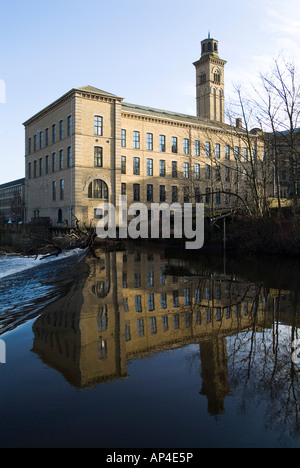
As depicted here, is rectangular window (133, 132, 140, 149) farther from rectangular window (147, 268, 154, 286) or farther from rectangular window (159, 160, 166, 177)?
rectangular window (147, 268, 154, 286)

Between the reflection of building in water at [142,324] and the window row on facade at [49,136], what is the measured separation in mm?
32071

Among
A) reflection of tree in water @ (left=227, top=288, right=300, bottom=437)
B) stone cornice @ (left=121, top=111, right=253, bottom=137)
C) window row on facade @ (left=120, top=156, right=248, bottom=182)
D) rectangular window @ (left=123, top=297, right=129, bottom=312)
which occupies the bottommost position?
reflection of tree in water @ (left=227, top=288, right=300, bottom=437)

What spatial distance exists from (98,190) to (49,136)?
436 inches

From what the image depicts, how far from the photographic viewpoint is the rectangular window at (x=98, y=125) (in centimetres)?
3947

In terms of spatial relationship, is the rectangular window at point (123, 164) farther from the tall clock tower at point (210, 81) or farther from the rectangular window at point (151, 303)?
the rectangular window at point (151, 303)

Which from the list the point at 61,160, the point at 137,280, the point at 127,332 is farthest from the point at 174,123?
the point at 127,332

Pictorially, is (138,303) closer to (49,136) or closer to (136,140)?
(136,140)

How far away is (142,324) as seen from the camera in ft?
23.0

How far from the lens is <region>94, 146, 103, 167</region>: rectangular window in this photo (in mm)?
39844

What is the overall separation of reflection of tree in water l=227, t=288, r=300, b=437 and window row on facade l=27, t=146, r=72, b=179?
36476 millimetres

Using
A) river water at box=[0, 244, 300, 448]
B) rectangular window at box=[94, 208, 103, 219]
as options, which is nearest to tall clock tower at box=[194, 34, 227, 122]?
rectangular window at box=[94, 208, 103, 219]

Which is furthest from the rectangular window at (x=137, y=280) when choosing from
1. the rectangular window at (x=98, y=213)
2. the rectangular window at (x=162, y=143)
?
the rectangular window at (x=162, y=143)

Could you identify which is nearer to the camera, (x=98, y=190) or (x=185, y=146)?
(x=98, y=190)

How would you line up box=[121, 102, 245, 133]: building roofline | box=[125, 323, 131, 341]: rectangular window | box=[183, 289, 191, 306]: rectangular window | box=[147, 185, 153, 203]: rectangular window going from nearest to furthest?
box=[125, 323, 131, 341]: rectangular window < box=[183, 289, 191, 306]: rectangular window < box=[121, 102, 245, 133]: building roofline < box=[147, 185, 153, 203]: rectangular window
